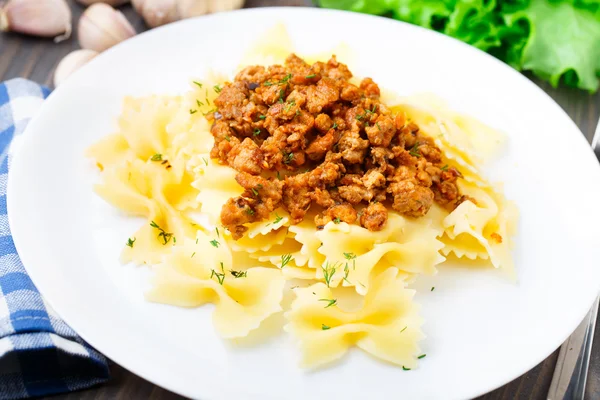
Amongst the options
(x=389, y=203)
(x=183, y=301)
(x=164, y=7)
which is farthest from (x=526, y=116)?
(x=164, y=7)

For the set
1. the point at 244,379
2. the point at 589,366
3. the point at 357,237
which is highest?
the point at 357,237

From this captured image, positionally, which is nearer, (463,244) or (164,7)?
(463,244)

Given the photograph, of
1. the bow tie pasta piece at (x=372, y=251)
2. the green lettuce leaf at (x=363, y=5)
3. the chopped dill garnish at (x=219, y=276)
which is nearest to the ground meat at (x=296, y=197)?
the bow tie pasta piece at (x=372, y=251)

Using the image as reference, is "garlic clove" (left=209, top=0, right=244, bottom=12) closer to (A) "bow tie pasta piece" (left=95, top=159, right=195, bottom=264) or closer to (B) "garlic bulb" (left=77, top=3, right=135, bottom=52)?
(B) "garlic bulb" (left=77, top=3, right=135, bottom=52)

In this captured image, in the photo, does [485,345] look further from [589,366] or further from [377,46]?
[377,46]

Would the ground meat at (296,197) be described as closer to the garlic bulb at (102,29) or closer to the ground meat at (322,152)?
the ground meat at (322,152)

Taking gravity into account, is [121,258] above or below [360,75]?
below

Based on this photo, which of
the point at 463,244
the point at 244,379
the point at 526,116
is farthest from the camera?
the point at 526,116
